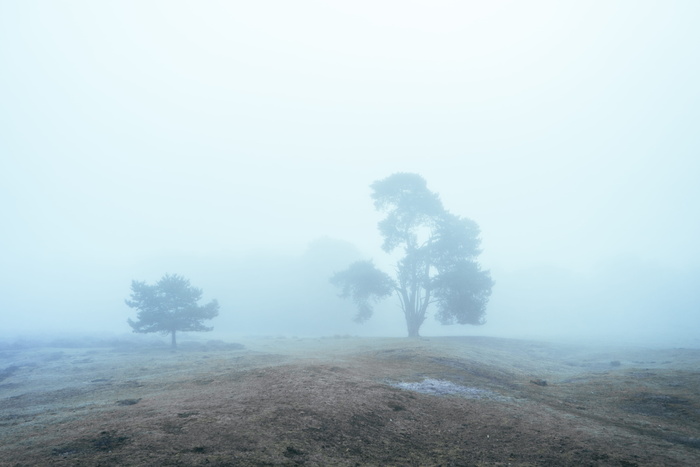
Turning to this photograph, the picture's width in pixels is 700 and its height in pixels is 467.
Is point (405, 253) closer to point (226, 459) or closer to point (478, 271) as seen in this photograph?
point (478, 271)

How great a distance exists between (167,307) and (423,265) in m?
31.6

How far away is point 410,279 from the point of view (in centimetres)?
4612

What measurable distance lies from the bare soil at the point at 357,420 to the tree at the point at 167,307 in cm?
2150

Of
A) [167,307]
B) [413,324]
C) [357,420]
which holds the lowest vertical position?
[357,420]

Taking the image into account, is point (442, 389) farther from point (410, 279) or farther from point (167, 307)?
point (167, 307)

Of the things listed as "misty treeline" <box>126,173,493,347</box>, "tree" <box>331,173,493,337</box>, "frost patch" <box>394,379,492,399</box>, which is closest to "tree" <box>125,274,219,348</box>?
"misty treeline" <box>126,173,493,347</box>

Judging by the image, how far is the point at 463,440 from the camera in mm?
10000

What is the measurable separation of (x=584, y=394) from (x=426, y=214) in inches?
1262

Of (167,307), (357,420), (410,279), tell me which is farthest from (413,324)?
(357,420)

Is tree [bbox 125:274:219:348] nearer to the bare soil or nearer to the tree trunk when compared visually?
the bare soil

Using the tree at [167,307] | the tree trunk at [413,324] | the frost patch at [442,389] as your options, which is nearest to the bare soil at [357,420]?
the frost patch at [442,389]

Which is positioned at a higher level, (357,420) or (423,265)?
(423,265)

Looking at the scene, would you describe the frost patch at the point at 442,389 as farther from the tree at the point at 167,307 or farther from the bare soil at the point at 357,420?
the tree at the point at 167,307

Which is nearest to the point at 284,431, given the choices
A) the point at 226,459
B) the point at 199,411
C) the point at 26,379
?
the point at 226,459
